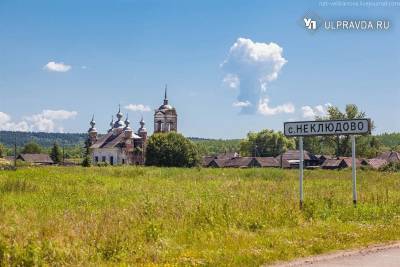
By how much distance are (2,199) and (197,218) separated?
8.43 m

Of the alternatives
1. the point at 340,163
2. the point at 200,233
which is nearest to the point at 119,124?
the point at 340,163

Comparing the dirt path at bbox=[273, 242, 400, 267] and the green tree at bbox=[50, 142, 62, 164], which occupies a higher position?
the green tree at bbox=[50, 142, 62, 164]

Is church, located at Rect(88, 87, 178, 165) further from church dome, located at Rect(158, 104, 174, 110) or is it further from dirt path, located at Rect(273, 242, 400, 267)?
dirt path, located at Rect(273, 242, 400, 267)

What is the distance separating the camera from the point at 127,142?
106000 mm

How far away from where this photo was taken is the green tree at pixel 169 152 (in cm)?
8152

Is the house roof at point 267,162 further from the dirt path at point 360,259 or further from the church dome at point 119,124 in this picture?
the dirt path at point 360,259

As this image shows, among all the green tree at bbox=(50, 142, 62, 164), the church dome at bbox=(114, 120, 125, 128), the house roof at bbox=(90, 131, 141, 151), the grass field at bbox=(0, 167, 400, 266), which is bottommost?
the grass field at bbox=(0, 167, 400, 266)

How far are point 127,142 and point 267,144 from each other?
3261 centimetres

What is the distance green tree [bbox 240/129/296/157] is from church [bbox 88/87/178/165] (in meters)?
18.4

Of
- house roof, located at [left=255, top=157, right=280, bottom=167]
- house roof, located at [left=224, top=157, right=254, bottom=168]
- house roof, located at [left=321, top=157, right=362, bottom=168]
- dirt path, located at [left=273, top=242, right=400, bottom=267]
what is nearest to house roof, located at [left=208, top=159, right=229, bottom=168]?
house roof, located at [left=224, top=157, right=254, bottom=168]

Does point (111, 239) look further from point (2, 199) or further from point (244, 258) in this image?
point (2, 199)

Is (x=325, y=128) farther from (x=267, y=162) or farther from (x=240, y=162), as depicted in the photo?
(x=240, y=162)

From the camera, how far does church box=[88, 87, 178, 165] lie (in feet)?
346

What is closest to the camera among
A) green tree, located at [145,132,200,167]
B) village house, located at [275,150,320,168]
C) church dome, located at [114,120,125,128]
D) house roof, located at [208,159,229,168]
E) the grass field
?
the grass field
